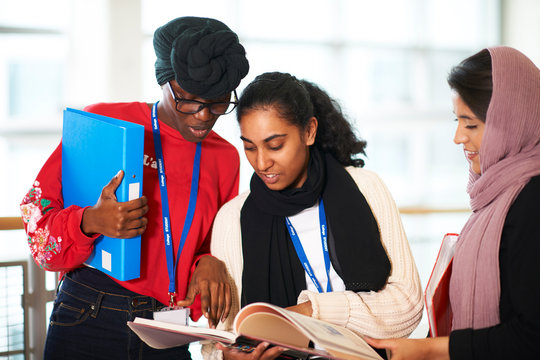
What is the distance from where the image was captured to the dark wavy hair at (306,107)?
5.66 ft

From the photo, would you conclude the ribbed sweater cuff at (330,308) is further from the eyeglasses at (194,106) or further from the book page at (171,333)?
the eyeglasses at (194,106)

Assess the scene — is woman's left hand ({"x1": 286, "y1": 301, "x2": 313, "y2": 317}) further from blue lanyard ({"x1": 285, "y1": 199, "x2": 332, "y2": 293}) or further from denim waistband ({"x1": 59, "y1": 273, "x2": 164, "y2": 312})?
denim waistband ({"x1": 59, "y1": 273, "x2": 164, "y2": 312})

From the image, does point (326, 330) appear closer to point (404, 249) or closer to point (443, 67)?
point (404, 249)

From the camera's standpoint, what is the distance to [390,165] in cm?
662

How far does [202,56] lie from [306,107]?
456 millimetres

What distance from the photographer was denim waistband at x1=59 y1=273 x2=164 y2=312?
1.62 m

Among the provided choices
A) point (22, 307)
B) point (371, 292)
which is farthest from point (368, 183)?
point (22, 307)

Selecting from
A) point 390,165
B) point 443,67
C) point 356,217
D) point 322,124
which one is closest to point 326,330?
point 356,217

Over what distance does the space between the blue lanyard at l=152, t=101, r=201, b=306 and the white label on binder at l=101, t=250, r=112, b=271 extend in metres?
0.20

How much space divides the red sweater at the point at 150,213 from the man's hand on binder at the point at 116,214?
10 cm

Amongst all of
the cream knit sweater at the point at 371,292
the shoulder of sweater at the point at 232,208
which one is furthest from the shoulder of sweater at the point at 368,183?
the shoulder of sweater at the point at 232,208

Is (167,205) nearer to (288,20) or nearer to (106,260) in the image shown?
Answer: (106,260)

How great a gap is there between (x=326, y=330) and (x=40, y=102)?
4753 millimetres

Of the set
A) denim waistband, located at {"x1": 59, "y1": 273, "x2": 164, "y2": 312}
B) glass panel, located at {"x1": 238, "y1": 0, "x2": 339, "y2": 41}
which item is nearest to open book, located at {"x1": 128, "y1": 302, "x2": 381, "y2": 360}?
denim waistband, located at {"x1": 59, "y1": 273, "x2": 164, "y2": 312}
